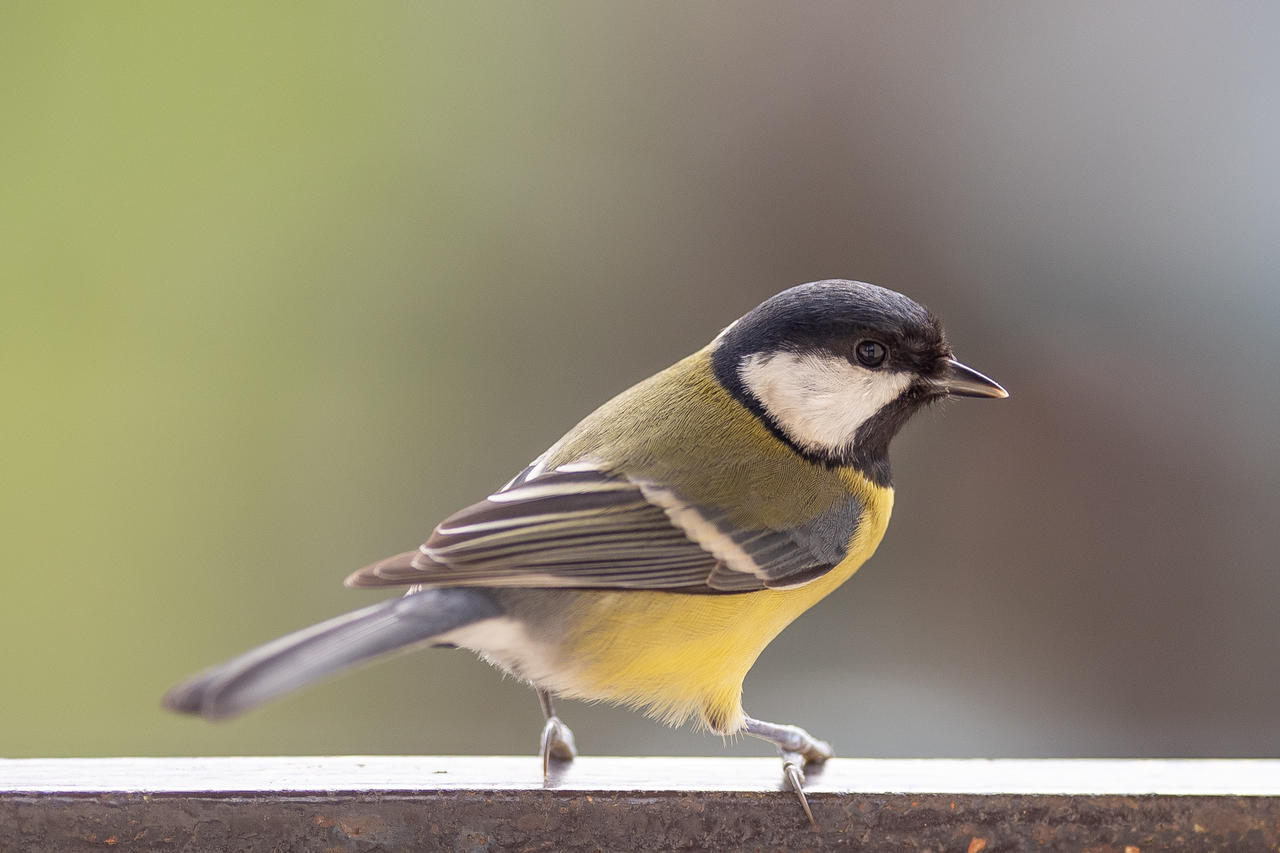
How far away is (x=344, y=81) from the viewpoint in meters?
2.77

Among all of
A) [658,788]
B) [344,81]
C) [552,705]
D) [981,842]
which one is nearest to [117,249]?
[344,81]

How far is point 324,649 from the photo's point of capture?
94 centimetres

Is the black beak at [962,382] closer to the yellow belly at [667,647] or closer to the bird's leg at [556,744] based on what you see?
the yellow belly at [667,647]

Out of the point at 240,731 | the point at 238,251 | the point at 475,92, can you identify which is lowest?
the point at 240,731

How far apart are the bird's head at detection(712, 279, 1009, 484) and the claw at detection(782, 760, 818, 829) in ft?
1.25

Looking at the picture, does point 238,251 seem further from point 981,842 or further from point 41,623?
point 981,842

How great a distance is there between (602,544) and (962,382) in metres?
0.47

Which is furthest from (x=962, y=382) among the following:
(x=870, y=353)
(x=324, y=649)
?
(x=324, y=649)

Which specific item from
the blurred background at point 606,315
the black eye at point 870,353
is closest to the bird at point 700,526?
the black eye at point 870,353

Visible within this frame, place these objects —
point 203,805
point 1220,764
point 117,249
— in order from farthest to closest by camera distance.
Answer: point 117,249
point 1220,764
point 203,805

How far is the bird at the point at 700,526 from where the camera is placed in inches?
48.3

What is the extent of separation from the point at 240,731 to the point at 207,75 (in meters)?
1.48

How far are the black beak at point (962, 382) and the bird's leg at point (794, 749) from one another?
1.44 feet

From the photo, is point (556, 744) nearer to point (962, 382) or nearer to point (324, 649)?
point (324, 649)
